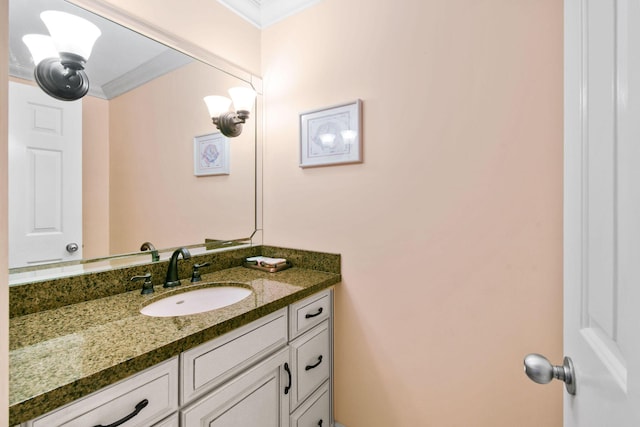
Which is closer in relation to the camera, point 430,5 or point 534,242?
point 534,242

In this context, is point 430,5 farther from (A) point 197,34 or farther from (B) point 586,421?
(B) point 586,421

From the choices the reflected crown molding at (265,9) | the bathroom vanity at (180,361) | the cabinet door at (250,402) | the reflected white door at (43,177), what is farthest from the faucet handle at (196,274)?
the reflected crown molding at (265,9)

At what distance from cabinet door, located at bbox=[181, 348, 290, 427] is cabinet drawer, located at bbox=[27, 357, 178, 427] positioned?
86mm

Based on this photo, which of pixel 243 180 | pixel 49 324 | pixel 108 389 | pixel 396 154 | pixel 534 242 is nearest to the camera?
pixel 108 389

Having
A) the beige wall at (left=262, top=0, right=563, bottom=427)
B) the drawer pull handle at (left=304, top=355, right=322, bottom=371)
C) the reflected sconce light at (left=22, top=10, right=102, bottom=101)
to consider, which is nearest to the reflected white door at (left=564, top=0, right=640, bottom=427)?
the beige wall at (left=262, top=0, right=563, bottom=427)

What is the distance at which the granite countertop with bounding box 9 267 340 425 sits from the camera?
23.2 inches

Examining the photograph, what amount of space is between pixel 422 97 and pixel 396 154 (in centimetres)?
26

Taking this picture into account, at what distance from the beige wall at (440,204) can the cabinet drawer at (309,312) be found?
111 mm

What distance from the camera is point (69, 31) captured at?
101 cm

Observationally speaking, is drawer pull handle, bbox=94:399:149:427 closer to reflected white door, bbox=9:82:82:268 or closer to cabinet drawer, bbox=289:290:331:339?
cabinet drawer, bbox=289:290:331:339

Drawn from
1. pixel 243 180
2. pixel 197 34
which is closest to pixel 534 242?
pixel 243 180

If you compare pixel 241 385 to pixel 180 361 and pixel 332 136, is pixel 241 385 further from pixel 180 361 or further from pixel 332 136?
pixel 332 136

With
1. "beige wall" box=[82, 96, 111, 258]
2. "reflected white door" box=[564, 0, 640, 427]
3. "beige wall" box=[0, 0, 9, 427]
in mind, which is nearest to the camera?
"reflected white door" box=[564, 0, 640, 427]

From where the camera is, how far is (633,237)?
31cm
